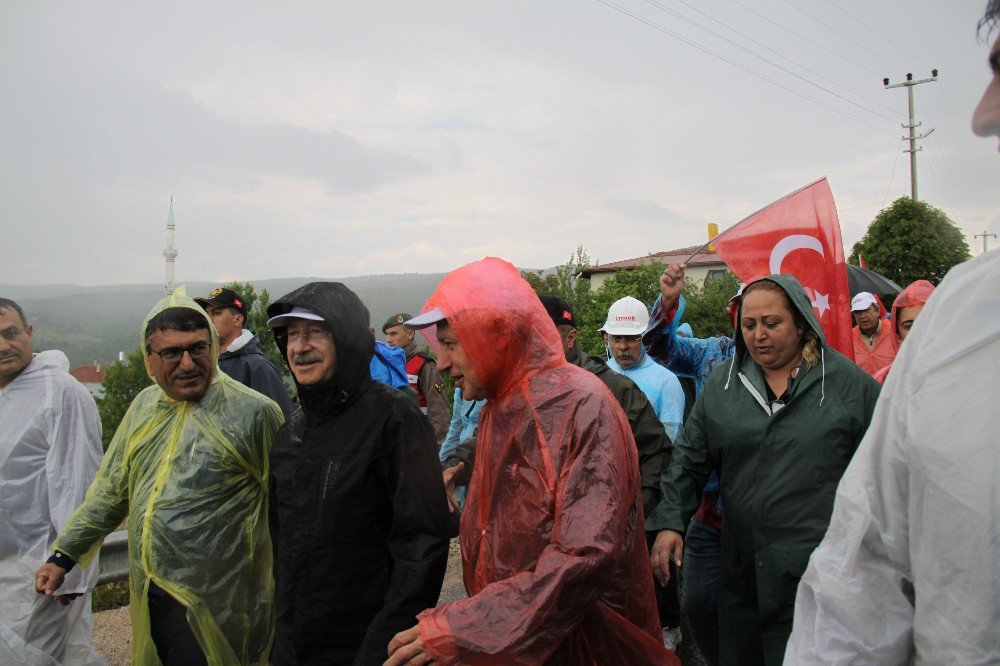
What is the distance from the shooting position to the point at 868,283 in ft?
25.6

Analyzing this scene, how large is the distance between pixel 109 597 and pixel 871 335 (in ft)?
21.9

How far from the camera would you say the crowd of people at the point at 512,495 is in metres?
1.15

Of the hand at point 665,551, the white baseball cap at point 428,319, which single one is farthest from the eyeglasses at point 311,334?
the hand at point 665,551

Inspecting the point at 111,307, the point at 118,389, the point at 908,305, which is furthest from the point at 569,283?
the point at 111,307

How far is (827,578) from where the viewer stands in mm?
1246

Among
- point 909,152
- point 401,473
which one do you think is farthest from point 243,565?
point 909,152

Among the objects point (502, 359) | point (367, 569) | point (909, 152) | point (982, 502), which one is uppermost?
point (909, 152)

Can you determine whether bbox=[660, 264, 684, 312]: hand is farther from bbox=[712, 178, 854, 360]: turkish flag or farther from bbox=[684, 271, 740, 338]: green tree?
bbox=[684, 271, 740, 338]: green tree

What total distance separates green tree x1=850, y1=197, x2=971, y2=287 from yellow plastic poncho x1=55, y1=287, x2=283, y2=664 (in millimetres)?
22572

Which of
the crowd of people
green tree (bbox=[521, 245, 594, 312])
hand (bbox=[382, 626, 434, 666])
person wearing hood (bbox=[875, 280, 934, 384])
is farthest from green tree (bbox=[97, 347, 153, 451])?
hand (bbox=[382, 626, 434, 666])

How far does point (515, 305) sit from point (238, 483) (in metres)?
1.60

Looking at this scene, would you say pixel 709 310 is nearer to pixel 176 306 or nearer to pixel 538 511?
pixel 176 306

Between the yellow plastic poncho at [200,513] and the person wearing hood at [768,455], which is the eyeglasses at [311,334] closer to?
the yellow plastic poncho at [200,513]

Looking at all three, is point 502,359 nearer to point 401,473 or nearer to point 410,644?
point 401,473
